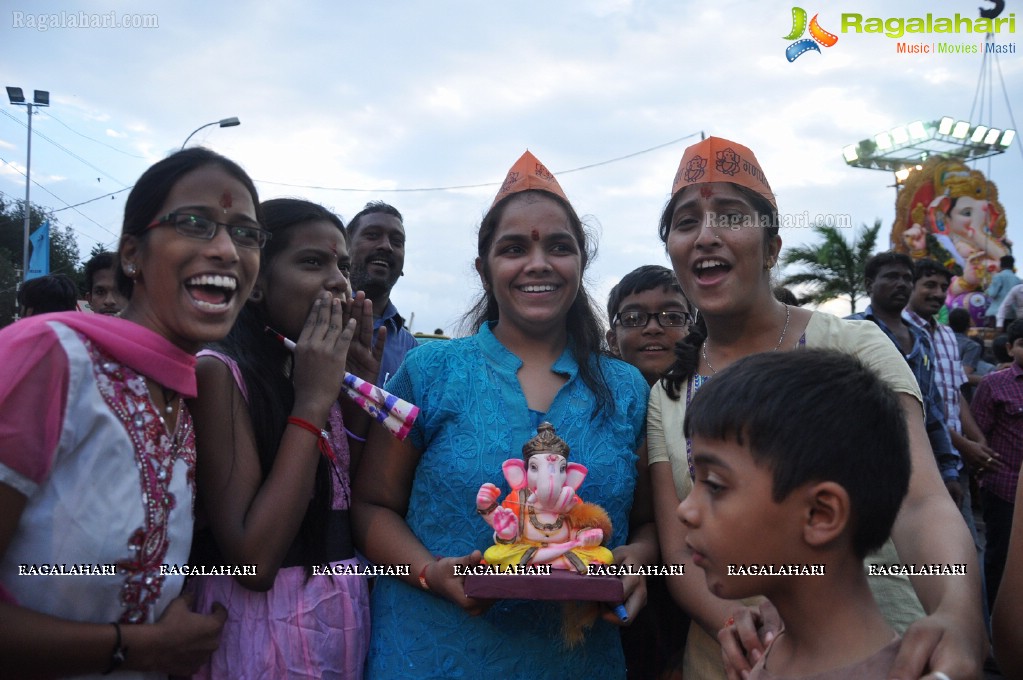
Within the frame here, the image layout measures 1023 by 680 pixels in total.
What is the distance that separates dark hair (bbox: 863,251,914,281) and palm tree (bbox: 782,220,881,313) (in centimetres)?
2136

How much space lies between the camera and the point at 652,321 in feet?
12.3

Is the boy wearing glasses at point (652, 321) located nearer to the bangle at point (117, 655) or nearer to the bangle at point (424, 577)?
the bangle at point (424, 577)

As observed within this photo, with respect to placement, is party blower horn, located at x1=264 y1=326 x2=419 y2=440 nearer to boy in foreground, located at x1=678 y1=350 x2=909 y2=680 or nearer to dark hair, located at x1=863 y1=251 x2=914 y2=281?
boy in foreground, located at x1=678 y1=350 x2=909 y2=680

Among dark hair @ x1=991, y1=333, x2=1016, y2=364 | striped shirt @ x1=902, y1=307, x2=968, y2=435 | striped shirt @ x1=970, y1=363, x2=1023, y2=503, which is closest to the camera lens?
striped shirt @ x1=970, y1=363, x2=1023, y2=503

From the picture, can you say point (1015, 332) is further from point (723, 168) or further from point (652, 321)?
point (723, 168)

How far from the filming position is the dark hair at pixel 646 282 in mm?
3811

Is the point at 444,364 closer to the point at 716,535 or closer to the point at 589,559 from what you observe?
the point at 589,559

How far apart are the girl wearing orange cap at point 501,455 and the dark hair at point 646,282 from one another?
107 centimetres

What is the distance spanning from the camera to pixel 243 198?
2162mm

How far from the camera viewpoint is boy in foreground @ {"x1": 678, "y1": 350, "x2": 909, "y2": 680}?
1.62 metres

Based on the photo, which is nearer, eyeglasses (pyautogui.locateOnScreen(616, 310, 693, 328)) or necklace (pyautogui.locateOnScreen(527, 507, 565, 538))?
necklace (pyautogui.locateOnScreen(527, 507, 565, 538))

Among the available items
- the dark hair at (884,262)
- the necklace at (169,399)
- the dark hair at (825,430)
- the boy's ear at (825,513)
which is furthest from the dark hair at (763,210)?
the dark hair at (884,262)

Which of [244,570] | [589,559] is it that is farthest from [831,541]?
[244,570]

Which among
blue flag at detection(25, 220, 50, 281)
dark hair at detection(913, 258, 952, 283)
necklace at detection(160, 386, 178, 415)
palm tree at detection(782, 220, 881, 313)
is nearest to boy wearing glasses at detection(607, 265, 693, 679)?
necklace at detection(160, 386, 178, 415)
